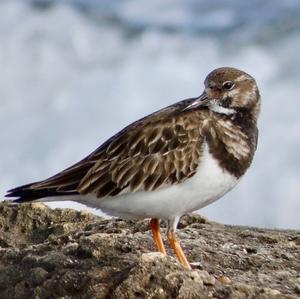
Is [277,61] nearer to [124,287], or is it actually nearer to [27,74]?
[27,74]

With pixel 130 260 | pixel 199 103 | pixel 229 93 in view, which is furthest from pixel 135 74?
pixel 130 260

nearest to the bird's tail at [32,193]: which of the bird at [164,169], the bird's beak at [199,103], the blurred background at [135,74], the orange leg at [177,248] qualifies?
the bird at [164,169]

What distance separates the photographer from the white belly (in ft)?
17.4

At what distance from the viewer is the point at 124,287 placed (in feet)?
14.6

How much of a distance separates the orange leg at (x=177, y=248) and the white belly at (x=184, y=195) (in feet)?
0.24

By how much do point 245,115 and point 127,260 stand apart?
1.20 metres

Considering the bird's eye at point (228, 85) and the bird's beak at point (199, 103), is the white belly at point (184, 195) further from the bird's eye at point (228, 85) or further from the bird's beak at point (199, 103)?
the bird's eye at point (228, 85)

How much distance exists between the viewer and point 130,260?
470cm

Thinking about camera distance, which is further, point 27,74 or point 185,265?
point 27,74

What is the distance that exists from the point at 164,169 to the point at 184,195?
147mm

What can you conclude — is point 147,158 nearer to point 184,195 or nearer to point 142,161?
point 142,161

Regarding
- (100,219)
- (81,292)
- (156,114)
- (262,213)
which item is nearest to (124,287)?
(81,292)

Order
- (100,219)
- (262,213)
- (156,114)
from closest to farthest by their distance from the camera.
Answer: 1. (156,114)
2. (100,219)
3. (262,213)

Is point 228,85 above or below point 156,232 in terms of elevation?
above
